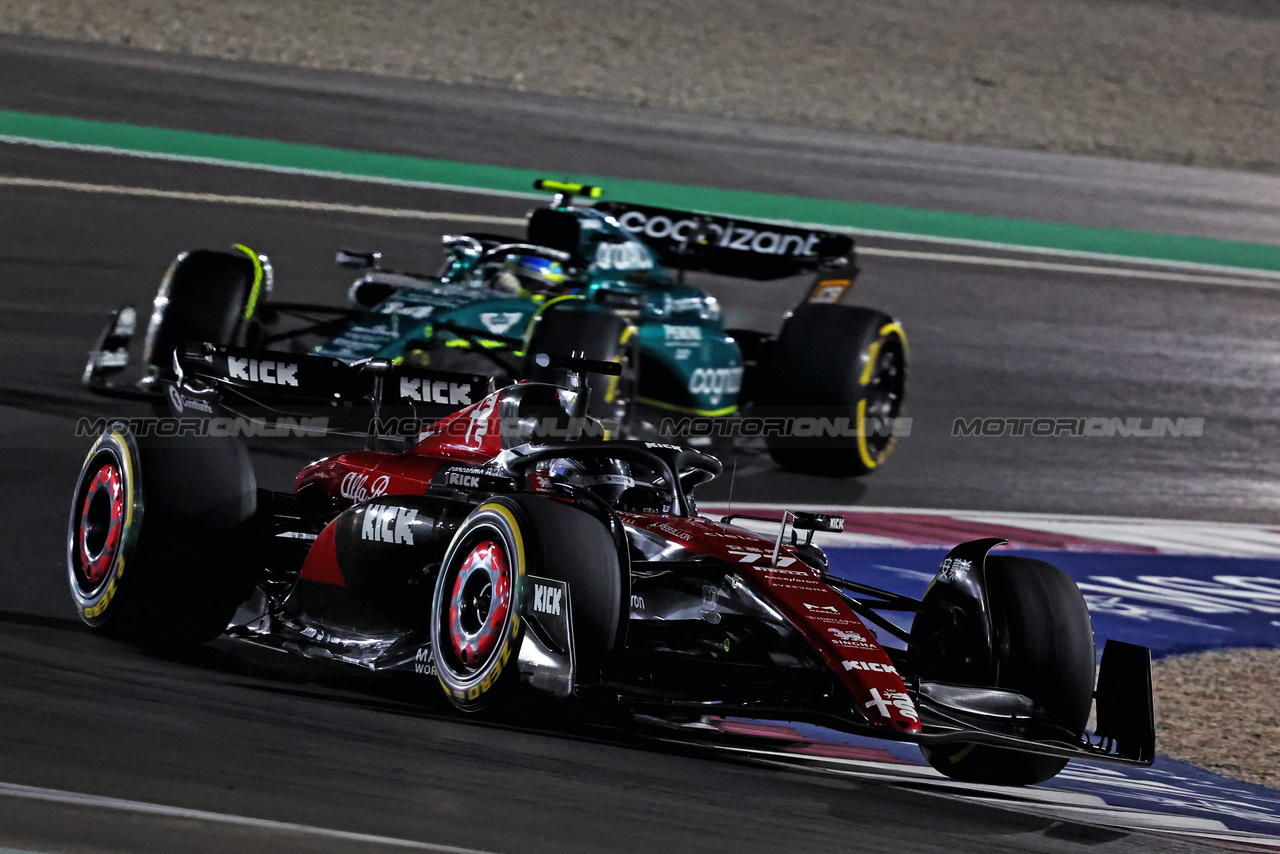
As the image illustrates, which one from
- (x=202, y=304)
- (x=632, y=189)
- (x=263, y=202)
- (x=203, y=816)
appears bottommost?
(x=203, y=816)

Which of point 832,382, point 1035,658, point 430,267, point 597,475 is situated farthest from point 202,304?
point 1035,658

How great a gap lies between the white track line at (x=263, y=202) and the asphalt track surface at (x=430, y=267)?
0.18 m

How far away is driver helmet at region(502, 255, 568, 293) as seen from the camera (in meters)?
11.1

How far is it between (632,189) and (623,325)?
8.70m

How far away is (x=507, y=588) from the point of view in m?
5.24

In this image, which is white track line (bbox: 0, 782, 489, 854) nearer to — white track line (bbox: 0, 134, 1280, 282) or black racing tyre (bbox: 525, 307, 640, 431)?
black racing tyre (bbox: 525, 307, 640, 431)

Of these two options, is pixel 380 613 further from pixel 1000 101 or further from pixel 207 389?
pixel 1000 101

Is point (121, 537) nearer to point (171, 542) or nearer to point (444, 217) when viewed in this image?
point (171, 542)

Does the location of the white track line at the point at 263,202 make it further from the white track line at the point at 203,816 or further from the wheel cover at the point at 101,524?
the white track line at the point at 203,816

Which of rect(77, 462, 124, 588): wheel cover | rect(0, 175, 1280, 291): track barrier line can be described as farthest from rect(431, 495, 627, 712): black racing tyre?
rect(0, 175, 1280, 291): track barrier line

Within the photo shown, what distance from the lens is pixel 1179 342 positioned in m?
15.8

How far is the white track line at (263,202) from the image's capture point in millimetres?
15664

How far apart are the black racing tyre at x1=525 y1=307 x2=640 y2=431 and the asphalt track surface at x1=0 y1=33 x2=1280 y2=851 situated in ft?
3.53

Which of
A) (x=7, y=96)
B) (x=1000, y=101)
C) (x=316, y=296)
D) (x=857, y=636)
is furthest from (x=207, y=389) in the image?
(x=1000, y=101)
